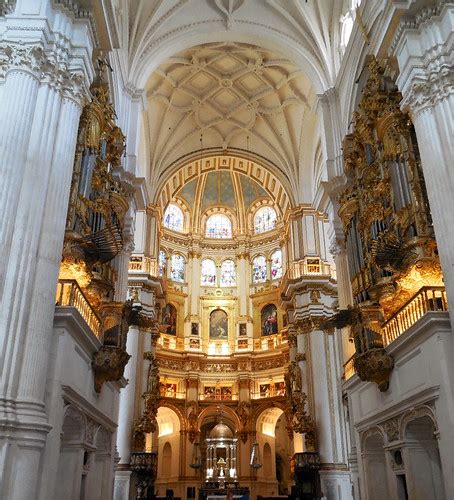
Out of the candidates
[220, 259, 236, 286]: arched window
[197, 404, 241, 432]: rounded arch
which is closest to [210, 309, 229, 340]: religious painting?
[220, 259, 236, 286]: arched window

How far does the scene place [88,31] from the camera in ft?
41.8

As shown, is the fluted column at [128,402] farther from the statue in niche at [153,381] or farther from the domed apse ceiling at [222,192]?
the domed apse ceiling at [222,192]

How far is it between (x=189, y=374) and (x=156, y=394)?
807 cm

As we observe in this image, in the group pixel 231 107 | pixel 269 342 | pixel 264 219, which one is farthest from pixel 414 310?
pixel 264 219

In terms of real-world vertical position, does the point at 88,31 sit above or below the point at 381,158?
above

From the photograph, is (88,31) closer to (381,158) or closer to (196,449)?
(381,158)

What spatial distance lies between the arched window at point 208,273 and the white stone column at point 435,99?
25.4 meters

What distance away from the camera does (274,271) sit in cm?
3584

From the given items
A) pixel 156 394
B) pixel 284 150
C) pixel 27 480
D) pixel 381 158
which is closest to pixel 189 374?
pixel 156 394

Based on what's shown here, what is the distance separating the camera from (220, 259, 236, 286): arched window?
3706cm

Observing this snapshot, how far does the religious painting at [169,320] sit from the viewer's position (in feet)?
112

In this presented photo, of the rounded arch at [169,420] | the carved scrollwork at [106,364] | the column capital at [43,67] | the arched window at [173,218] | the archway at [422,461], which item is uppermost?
the arched window at [173,218]

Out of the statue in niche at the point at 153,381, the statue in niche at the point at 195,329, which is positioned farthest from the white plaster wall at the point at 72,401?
the statue in niche at the point at 195,329

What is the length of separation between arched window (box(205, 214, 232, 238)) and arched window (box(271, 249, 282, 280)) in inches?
147
